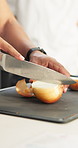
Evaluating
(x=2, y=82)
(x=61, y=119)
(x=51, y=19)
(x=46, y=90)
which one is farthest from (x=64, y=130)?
(x=51, y=19)

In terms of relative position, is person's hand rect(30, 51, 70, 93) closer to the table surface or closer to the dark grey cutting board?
the dark grey cutting board

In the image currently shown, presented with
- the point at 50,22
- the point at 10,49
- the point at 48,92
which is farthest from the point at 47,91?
the point at 50,22

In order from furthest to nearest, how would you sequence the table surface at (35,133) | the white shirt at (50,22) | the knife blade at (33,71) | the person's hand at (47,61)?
the white shirt at (50,22), the person's hand at (47,61), the knife blade at (33,71), the table surface at (35,133)

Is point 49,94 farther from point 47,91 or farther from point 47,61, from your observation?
point 47,61

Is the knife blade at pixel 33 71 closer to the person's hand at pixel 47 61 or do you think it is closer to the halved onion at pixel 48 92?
the halved onion at pixel 48 92

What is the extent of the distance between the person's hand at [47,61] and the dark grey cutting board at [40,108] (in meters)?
0.12

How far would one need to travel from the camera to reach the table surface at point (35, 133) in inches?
25.9

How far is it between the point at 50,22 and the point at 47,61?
29.5 inches

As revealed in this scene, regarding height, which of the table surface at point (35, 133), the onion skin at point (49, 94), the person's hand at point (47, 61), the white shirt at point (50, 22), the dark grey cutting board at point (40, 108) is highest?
the white shirt at point (50, 22)

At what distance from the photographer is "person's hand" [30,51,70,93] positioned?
1.17 m

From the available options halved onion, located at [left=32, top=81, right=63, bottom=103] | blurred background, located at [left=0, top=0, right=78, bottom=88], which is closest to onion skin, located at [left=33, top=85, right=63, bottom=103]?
halved onion, located at [left=32, top=81, right=63, bottom=103]

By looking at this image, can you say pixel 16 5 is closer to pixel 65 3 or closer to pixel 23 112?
pixel 65 3

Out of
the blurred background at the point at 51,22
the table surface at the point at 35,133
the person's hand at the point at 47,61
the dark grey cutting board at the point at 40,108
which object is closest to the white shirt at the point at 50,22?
the blurred background at the point at 51,22

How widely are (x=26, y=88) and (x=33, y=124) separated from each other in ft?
0.82
